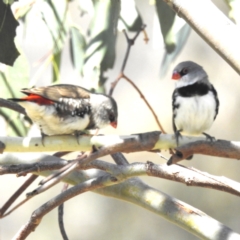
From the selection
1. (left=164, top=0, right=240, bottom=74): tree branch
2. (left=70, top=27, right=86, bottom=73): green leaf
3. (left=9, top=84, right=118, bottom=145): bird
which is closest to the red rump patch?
(left=9, top=84, right=118, bottom=145): bird

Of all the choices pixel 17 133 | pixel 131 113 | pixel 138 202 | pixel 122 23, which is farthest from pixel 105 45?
pixel 131 113

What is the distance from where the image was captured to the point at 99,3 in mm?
1895

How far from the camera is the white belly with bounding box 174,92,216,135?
1.66 metres

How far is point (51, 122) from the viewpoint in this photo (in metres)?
1.75

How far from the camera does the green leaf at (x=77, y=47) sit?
2.07 m

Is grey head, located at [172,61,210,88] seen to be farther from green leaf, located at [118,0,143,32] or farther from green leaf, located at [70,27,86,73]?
green leaf, located at [70,27,86,73]

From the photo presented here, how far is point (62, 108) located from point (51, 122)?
10 centimetres

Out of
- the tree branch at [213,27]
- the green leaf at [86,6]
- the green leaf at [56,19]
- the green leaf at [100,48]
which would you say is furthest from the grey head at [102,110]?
the tree branch at [213,27]

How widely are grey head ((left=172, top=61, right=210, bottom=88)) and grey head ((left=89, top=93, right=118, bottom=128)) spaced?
329 millimetres

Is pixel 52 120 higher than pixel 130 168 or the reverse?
higher

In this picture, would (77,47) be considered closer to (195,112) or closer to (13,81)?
(13,81)

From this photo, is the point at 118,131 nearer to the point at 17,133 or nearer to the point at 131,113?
the point at 131,113

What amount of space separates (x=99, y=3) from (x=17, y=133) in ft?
1.79

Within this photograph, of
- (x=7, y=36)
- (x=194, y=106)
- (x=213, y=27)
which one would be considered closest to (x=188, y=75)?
(x=194, y=106)
